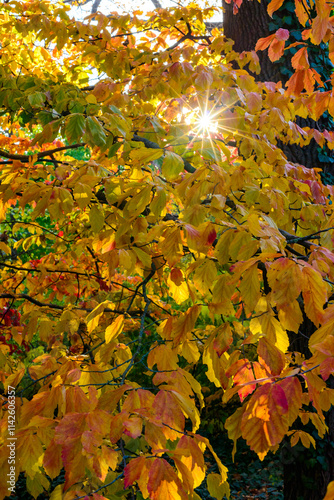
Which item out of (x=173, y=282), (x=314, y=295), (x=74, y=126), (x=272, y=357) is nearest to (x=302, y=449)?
(x=173, y=282)

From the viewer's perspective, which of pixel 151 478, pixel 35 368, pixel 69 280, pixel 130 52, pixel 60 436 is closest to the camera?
pixel 151 478

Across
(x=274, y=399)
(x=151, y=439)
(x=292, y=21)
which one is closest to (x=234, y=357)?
(x=274, y=399)

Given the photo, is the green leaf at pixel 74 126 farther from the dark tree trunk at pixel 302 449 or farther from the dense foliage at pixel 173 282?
the dark tree trunk at pixel 302 449

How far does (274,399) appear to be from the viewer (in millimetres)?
1303

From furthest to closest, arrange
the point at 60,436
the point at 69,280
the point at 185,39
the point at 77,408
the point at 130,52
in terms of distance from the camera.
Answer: the point at 185,39
the point at 69,280
the point at 130,52
the point at 77,408
the point at 60,436

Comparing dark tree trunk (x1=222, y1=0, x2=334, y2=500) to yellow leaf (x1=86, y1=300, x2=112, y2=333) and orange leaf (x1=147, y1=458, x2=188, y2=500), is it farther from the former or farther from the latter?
orange leaf (x1=147, y1=458, x2=188, y2=500)

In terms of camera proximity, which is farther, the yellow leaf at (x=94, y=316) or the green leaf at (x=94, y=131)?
the green leaf at (x=94, y=131)

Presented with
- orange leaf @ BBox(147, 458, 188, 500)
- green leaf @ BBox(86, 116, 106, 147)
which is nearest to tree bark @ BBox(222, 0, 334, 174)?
green leaf @ BBox(86, 116, 106, 147)

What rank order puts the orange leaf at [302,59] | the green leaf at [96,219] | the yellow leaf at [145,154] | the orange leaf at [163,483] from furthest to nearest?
1. the orange leaf at [302,59]
2. the green leaf at [96,219]
3. the yellow leaf at [145,154]
4. the orange leaf at [163,483]

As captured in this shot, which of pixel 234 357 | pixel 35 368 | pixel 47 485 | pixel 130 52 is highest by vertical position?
pixel 130 52

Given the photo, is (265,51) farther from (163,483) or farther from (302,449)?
(163,483)

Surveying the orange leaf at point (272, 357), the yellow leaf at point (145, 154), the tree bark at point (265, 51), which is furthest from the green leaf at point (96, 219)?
the tree bark at point (265, 51)

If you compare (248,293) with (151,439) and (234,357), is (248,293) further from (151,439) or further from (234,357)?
(151,439)

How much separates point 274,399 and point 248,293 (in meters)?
0.43
